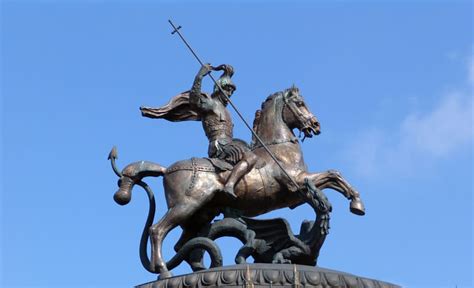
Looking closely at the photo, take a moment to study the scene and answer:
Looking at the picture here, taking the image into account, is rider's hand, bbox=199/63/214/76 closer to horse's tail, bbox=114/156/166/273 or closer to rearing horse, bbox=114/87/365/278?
rearing horse, bbox=114/87/365/278

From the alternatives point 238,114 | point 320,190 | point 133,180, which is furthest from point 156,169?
point 320,190

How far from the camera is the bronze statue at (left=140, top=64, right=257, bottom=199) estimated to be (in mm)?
14055

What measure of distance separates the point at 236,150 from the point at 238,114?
0.48 metres

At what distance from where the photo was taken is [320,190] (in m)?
13.7

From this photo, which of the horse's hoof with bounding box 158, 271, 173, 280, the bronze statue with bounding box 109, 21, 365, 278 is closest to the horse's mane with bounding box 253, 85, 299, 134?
the bronze statue with bounding box 109, 21, 365, 278

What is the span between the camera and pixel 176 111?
14836 mm

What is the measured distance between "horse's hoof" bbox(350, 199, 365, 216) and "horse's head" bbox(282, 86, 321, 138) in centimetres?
109

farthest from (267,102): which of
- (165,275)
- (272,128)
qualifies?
(165,275)

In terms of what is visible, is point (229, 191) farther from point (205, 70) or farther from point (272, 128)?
point (205, 70)

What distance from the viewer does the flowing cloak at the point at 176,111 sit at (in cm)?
1476

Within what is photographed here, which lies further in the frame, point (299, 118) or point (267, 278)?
point (299, 118)

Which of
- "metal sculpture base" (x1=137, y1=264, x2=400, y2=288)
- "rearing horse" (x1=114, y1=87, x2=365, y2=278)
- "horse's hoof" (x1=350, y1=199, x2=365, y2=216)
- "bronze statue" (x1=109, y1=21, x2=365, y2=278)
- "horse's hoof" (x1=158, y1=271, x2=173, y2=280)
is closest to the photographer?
"metal sculpture base" (x1=137, y1=264, x2=400, y2=288)

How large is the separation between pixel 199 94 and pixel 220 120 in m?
0.43

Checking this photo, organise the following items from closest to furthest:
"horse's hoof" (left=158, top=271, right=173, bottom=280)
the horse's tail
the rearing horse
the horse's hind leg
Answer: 1. "horse's hoof" (left=158, top=271, right=173, bottom=280)
2. the horse's hind leg
3. the rearing horse
4. the horse's tail
